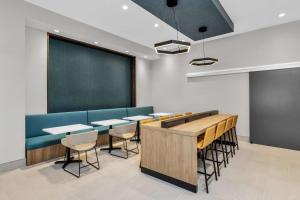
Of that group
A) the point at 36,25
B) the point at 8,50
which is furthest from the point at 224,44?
the point at 8,50

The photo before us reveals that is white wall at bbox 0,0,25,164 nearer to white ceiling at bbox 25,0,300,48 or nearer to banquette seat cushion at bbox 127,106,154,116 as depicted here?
white ceiling at bbox 25,0,300,48

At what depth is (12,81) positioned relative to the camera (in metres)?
3.21

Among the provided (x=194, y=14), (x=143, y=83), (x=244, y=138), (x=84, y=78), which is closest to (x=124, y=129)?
(x=84, y=78)

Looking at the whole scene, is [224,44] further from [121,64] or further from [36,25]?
[36,25]

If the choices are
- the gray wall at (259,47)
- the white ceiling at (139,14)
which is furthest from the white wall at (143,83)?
the gray wall at (259,47)

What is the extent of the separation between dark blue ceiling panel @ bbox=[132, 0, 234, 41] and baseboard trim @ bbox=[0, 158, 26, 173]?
3987 millimetres

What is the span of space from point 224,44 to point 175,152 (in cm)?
450

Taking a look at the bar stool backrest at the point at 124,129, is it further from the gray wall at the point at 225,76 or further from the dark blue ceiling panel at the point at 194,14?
the gray wall at the point at 225,76

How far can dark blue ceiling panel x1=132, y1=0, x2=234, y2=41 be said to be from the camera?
331cm

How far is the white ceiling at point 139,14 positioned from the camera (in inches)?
139

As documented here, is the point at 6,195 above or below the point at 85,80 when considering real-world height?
below

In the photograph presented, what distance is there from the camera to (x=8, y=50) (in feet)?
10.4

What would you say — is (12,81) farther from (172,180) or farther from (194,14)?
(194,14)

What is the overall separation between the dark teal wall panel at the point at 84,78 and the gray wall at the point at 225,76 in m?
1.71
